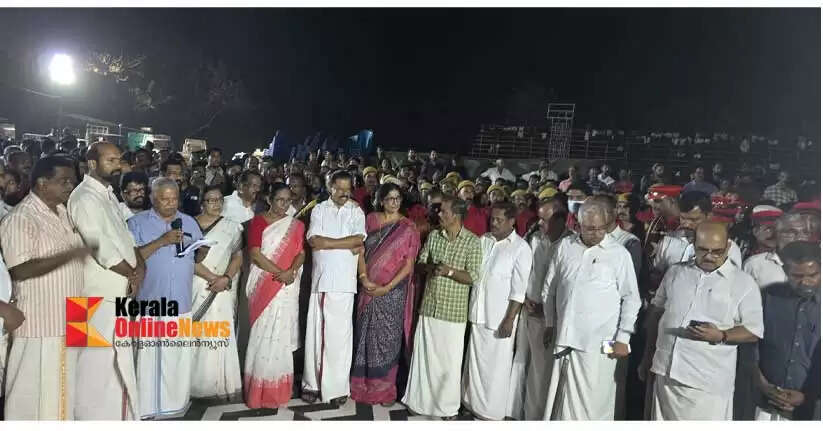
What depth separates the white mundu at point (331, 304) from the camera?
151 inches

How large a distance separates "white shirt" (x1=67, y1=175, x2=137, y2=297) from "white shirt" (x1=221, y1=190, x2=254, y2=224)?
1.46 metres

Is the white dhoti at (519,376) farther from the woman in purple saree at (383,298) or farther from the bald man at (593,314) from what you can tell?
the woman in purple saree at (383,298)

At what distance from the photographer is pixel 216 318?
3.79 meters

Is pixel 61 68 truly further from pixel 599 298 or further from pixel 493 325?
pixel 599 298

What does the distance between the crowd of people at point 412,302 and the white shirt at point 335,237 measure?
0.01 metres

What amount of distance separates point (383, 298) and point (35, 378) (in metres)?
2.09

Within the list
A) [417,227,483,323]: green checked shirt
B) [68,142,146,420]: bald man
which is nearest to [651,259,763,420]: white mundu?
[417,227,483,323]: green checked shirt

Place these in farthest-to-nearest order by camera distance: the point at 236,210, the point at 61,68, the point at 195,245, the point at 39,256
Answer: the point at 61,68 → the point at 236,210 → the point at 195,245 → the point at 39,256

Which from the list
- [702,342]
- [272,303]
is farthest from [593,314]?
[272,303]

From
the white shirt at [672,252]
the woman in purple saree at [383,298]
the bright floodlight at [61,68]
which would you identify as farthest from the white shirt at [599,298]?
the bright floodlight at [61,68]

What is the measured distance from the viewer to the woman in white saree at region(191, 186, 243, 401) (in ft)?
12.2

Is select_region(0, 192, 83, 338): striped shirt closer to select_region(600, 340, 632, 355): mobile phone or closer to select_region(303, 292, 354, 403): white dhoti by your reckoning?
select_region(303, 292, 354, 403): white dhoti

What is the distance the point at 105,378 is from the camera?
3264 mm
